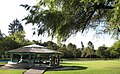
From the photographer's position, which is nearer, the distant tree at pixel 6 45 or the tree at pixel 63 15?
the tree at pixel 63 15

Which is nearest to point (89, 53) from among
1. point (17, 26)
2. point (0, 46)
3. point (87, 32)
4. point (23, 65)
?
point (0, 46)

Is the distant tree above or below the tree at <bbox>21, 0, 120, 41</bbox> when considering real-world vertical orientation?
above

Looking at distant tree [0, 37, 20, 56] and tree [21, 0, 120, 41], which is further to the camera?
distant tree [0, 37, 20, 56]

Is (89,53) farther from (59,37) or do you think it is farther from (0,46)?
(59,37)

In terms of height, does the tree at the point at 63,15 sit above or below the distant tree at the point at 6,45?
below

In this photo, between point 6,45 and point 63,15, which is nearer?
point 63,15

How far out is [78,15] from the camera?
34.5 ft

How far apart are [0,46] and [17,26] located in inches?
2521

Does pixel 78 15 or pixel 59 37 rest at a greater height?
pixel 78 15

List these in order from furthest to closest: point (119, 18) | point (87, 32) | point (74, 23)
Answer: point (87, 32) < point (74, 23) < point (119, 18)

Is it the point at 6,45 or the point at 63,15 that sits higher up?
the point at 6,45

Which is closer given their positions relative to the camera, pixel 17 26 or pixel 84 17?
pixel 84 17

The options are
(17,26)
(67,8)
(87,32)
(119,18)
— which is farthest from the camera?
(17,26)

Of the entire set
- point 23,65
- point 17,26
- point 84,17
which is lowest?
point 23,65
